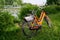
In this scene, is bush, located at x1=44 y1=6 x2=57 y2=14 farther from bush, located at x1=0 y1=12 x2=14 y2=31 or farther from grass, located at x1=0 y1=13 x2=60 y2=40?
bush, located at x1=0 y1=12 x2=14 y2=31

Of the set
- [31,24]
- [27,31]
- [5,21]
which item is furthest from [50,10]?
[5,21]

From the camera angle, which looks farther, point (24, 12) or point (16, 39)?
point (24, 12)

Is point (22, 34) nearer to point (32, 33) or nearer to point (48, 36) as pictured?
point (32, 33)

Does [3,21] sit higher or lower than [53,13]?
higher

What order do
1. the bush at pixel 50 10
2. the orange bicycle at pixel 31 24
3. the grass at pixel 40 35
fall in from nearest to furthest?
the grass at pixel 40 35 < the orange bicycle at pixel 31 24 < the bush at pixel 50 10

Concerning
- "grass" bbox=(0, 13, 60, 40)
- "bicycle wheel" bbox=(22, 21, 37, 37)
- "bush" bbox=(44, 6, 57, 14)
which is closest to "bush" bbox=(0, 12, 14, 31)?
"grass" bbox=(0, 13, 60, 40)

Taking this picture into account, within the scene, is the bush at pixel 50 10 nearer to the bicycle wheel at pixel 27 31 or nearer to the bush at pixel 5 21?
the bicycle wheel at pixel 27 31

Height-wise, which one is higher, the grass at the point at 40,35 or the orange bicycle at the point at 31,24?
the orange bicycle at the point at 31,24

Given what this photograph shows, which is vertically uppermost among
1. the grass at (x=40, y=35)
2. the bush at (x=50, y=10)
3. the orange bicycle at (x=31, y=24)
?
the orange bicycle at (x=31, y=24)

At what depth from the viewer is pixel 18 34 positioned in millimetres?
8672

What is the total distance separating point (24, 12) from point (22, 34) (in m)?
2.61

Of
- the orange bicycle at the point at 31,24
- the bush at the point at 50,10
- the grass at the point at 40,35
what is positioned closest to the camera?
the grass at the point at 40,35

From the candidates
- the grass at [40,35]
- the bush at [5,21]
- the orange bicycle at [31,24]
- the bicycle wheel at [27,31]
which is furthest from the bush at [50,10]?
the bush at [5,21]

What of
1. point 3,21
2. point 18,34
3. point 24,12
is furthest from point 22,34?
point 24,12
